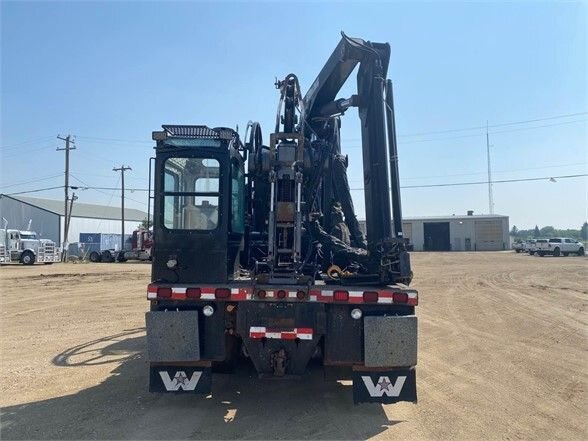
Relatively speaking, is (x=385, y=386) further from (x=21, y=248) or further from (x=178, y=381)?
(x=21, y=248)

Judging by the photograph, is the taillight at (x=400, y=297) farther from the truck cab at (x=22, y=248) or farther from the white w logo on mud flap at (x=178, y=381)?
the truck cab at (x=22, y=248)

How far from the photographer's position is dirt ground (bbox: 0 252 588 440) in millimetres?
4918

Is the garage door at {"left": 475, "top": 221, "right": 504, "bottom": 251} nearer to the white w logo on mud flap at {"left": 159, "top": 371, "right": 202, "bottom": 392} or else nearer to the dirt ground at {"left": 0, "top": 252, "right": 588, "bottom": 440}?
the dirt ground at {"left": 0, "top": 252, "right": 588, "bottom": 440}

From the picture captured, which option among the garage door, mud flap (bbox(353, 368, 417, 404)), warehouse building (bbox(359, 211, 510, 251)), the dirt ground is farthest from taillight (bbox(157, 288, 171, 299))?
the garage door

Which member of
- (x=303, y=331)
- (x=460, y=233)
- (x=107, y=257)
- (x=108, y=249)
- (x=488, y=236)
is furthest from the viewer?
(x=460, y=233)

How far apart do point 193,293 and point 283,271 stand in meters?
1.10

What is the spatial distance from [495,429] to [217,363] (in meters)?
3.20

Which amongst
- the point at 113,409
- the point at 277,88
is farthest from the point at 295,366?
the point at 277,88

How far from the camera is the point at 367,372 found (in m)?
5.16

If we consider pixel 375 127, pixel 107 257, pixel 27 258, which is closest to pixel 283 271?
pixel 375 127

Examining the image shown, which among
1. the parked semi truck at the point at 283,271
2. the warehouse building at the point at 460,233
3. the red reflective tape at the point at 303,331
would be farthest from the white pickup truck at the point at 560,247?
the red reflective tape at the point at 303,331

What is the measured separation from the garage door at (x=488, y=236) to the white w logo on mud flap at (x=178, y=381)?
193ft

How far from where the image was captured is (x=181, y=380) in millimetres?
5258

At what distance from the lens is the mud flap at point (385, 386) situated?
5102 mm
